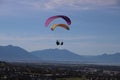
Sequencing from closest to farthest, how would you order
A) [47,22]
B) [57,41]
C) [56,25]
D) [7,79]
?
[57,41] < [47,22] < [56,25] < [7,79]

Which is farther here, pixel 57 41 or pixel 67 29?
pixel 67 29

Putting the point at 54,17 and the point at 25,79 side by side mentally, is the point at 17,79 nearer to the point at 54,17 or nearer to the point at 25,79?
the point at 25,79

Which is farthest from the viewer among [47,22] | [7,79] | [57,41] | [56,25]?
[7,79]

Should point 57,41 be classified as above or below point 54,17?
below

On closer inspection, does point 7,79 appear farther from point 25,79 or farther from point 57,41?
point 57,41

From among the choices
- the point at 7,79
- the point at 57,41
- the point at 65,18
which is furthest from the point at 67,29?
the point at 7,79

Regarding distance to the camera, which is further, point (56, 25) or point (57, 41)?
point (56, 25)

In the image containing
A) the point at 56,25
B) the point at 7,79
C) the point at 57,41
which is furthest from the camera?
the point at 7,79

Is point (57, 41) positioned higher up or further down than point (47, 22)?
further down

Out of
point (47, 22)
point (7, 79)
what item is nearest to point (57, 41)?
point (47, 22)
